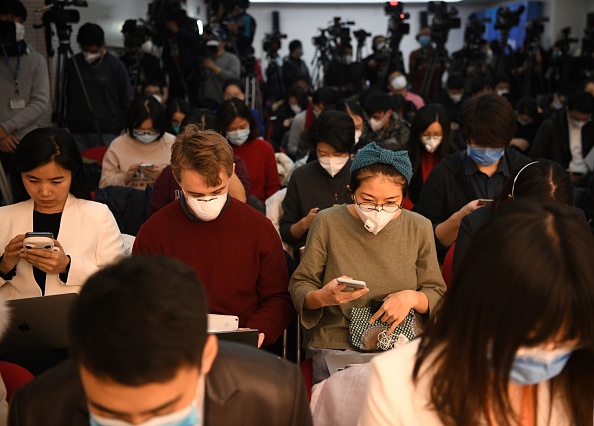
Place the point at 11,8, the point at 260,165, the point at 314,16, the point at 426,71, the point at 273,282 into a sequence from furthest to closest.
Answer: the point at 314,16 < the point at 426,71 < the point at 11,8 < the point at 260,165 < the point at 273,282

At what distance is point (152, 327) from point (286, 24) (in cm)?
1572

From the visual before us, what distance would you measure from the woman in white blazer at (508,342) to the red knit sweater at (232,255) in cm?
115

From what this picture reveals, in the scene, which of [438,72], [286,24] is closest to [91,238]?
[438,72]

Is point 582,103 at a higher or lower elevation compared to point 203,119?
lower

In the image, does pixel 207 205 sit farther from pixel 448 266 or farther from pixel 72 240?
pixel 448 266

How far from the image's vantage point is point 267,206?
363 cm

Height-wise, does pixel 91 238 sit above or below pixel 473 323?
below

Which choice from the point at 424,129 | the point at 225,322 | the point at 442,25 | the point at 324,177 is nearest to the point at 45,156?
the point at 225,322

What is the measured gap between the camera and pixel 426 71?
27.0 feet

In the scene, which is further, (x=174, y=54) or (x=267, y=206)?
(x=174, y=54)

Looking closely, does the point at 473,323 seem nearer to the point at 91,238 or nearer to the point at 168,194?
Result: the point at 91,238

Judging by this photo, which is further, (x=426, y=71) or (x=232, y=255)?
(x=426, y=71)

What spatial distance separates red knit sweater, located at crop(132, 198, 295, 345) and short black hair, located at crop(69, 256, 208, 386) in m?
1.35

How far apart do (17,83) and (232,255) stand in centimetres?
320
